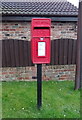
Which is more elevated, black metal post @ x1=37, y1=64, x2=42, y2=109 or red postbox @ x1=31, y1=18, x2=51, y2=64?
red postbox @ x1=31, y1=18, x2=51, y2=64

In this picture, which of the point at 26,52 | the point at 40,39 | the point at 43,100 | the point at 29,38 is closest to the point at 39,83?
the point at 43,100

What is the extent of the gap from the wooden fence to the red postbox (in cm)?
261

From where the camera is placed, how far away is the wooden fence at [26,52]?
6996 millimetres

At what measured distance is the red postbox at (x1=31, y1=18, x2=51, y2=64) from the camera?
170 inches

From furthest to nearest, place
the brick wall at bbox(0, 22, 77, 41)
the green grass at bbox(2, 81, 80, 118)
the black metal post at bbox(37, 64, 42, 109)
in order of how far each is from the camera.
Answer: the brick wall at bbox(0, 22, 77, 41) < the black metal post at bbox(37, 64, 42, 109) < the green grass at bbox(2, 81, 80, 118)

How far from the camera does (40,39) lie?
4.39 m

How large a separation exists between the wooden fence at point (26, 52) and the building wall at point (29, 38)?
153 mm

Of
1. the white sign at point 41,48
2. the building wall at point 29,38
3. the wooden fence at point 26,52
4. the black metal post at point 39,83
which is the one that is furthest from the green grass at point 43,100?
the white sign at point 41,48

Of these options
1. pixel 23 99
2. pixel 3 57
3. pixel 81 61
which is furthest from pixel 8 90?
pixel 81 61

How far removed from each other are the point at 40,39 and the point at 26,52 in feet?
8.95

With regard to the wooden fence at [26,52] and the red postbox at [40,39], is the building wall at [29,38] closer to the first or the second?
the wooden fence at [26,52]

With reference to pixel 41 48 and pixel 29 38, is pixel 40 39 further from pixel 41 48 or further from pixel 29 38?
pixel 29 38

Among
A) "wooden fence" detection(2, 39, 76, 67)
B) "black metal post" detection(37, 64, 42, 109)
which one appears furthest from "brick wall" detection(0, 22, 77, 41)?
"black metal post" detection(37, 64, 42, 109)

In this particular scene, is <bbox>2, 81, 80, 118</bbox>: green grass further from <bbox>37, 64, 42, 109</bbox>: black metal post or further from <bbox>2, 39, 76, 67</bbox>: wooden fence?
<bbox>2, 39, 76, 67</bbox>: wooden fence
